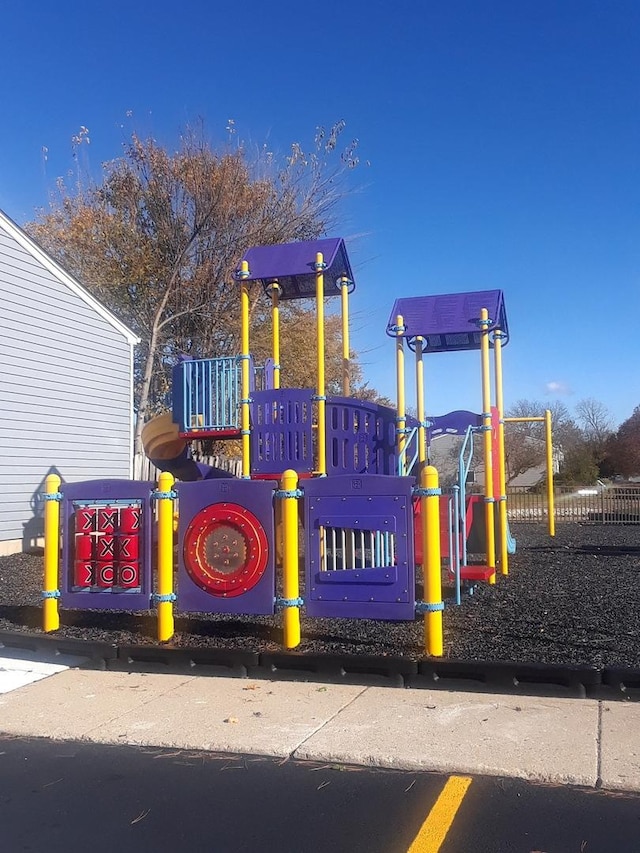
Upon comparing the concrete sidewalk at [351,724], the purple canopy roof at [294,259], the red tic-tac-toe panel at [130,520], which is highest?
the purple canopy roof at [294,259]

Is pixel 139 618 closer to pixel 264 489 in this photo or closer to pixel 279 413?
pixel 264 489

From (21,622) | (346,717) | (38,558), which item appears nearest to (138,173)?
(38,558)

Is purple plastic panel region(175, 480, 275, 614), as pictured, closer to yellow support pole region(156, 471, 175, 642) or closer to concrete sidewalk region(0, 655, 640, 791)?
yellow support pole region(156, 471, 175, 642)

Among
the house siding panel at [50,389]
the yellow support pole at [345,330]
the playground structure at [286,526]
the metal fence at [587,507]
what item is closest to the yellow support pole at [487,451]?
the playground structure at [286,526]

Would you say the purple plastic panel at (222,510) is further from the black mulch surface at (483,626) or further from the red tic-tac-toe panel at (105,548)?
the red tic-tac-toe panel at (105,548)

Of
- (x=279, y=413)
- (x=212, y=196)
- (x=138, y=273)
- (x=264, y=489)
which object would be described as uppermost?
(x=212, y=196)

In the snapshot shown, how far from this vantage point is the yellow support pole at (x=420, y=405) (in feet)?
37.1

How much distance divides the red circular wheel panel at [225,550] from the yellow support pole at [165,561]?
7.8 inches

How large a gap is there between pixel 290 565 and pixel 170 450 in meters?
6.30

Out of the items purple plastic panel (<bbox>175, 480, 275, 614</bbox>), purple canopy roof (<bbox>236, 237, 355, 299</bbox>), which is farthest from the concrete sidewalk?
purple canopy roof (<bbox>236, 237, 355, 299</bbox>)

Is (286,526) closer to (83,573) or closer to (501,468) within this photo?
(83,573)

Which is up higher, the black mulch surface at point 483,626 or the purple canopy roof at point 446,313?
the purple canopy roof at point 446,313

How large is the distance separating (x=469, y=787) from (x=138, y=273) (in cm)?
2157

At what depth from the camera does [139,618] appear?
8.73 meters
